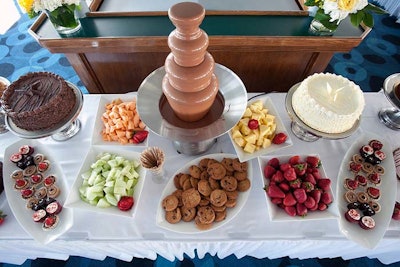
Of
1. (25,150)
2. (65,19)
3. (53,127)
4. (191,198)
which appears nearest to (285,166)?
(191,198)

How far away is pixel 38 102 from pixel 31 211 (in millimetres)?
391

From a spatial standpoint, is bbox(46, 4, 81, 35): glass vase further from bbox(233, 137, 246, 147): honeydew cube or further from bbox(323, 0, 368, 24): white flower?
bbox(323, 0, 368, 24): white flower

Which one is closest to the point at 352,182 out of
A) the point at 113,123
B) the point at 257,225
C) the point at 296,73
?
A: the point at 257,225

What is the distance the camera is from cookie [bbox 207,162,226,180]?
0.92 metres

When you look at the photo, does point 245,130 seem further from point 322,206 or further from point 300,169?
point 322,206

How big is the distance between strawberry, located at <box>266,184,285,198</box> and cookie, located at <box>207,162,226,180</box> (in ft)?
0.55

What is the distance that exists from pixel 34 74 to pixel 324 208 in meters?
1.20

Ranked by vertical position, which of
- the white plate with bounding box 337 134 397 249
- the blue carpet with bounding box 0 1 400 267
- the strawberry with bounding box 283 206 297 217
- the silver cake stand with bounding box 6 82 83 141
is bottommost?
the blue carpet with bounding box 0 1 400 267

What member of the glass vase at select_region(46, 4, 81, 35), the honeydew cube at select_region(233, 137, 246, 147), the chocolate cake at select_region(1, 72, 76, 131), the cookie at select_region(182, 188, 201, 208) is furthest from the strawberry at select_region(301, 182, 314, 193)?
the glass vase at select_region(46, 4, 81, 35)

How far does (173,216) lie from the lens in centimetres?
86

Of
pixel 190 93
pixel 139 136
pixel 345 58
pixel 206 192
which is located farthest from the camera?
pixel 345 58

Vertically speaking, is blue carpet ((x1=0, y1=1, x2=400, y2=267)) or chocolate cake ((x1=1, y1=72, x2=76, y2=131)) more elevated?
chocolate cake ((x1=1, y1=72, x2=76, y2=131))

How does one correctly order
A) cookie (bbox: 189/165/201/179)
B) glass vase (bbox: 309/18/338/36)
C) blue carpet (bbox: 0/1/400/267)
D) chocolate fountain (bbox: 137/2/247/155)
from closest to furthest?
chocolate fountain (bbox: 137/2/247/155) → cookie (bbox: 189/165/201/179) → glass vase (bbox: 309/18/338/36) → blue carpet (bbox: 0/1/400/267)

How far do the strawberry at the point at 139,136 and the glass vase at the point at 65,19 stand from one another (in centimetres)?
62
